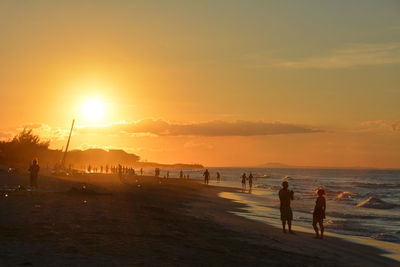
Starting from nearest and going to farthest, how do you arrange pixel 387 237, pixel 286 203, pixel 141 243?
pixel 141 243 < pixel 286 203 < pixel 387 237

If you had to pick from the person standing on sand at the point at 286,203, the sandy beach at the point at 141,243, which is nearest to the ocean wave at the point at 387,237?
the sandy beach at the point at 141,243

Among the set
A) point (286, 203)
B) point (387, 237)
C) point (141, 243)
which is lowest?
point (387, 237)

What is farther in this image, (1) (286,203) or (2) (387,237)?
(2) (387,237)

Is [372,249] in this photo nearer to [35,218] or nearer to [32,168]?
[35,218]

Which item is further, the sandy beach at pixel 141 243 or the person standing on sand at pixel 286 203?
the person standing on sand at pixel 286 203

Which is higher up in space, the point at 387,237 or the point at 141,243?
the point at 141,243

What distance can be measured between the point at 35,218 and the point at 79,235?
3.42 meters

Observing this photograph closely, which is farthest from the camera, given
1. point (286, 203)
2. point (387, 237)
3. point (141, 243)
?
point (387, 237)

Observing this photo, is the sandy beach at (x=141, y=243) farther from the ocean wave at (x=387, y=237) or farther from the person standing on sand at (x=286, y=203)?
the ocean wave at (x=387, y=237)

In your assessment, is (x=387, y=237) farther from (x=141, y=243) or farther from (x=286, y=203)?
(x=141, y=243)

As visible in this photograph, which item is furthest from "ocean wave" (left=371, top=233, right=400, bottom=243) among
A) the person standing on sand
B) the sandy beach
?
the person standing on sand

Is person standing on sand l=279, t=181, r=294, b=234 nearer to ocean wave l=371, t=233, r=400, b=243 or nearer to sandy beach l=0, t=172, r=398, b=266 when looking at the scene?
sandy beach l=0, t=172, r=398, b=266

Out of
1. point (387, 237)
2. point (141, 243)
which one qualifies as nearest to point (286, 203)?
point (387, 237)

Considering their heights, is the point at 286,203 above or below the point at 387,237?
above
